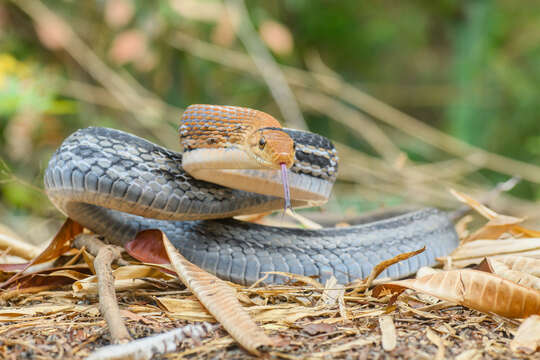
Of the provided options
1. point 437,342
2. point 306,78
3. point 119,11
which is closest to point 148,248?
point 437,342

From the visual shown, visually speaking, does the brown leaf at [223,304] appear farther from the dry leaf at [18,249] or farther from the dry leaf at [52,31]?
the dry leaf at [52,31]

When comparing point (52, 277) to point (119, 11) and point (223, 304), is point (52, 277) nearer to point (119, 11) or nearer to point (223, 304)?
point (223, 304)

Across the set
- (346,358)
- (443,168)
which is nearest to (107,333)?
(346,358)

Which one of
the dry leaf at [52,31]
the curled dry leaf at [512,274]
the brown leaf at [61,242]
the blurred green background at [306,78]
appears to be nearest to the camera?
the curled dry leaf at [512,274]

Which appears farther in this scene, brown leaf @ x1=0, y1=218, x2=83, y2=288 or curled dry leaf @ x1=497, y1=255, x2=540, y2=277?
brown leaf @ x1=0, y1=218, x2=83, y2=288

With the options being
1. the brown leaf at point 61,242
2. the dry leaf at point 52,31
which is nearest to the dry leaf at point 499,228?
the brown leaf at point 61,242

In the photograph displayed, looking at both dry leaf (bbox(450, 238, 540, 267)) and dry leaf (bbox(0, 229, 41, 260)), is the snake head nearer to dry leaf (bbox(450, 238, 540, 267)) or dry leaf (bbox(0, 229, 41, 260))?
dry leaf (bbox(450, 238, 540, 267))

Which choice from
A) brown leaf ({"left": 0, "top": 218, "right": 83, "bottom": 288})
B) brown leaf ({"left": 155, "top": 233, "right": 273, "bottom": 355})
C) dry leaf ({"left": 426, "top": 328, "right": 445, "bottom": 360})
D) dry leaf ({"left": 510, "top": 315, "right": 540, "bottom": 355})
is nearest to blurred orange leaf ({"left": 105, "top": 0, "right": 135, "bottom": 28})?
brown leaf ({"left": 0, "top": 218, "right": 83, "bottom": 288})
